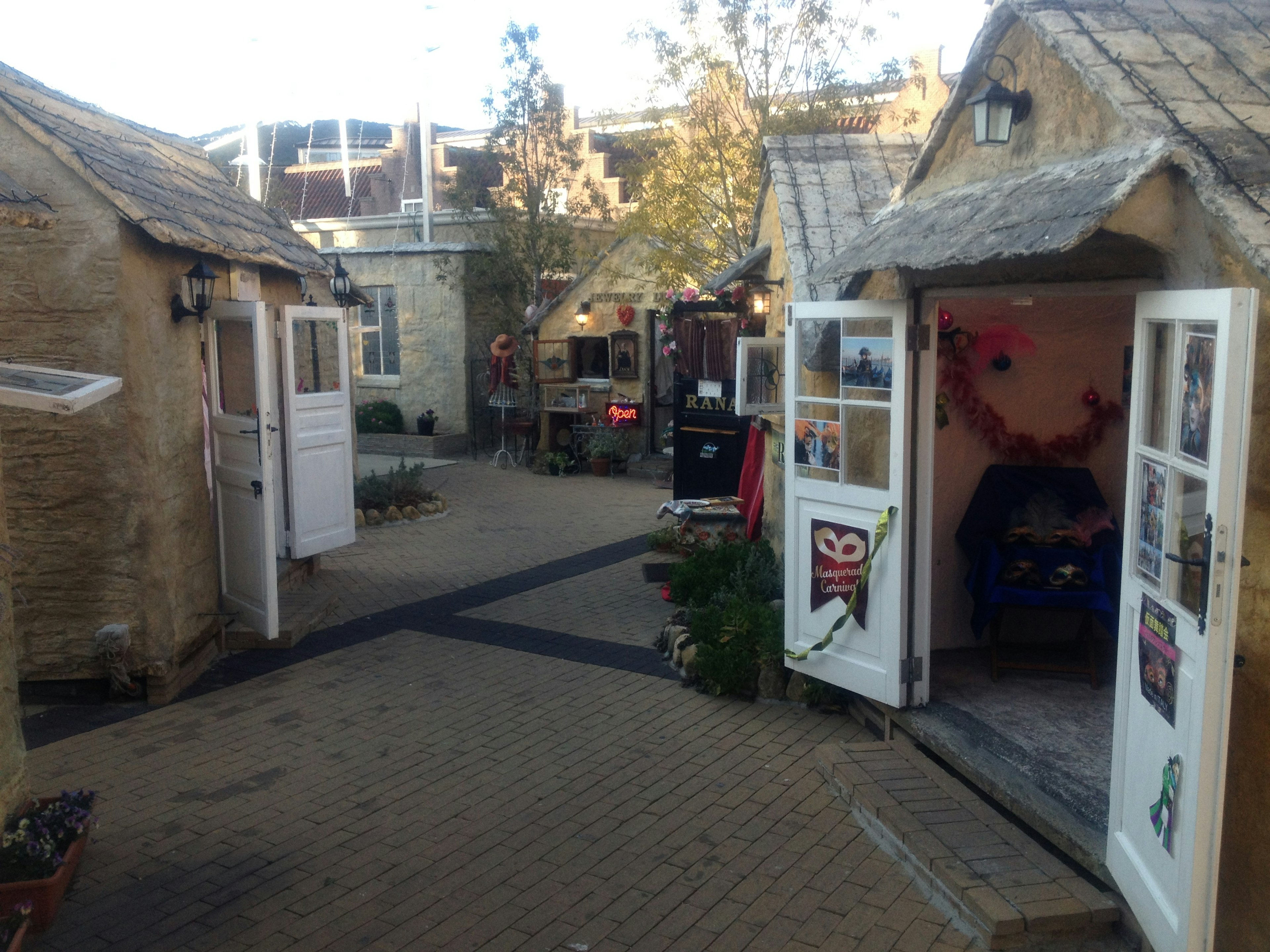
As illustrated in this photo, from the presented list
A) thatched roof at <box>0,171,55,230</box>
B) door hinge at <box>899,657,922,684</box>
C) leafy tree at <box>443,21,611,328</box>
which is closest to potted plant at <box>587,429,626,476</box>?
leafy tree at <box>443,21,611,328</box>

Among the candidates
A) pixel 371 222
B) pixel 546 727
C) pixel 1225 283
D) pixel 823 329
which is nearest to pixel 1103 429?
pixel 823 329

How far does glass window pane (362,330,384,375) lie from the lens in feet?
65.0

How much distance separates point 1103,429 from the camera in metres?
6.52

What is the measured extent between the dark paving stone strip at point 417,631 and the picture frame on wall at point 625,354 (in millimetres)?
6851

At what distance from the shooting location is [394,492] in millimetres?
13055

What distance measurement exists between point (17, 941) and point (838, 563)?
4.13 metres

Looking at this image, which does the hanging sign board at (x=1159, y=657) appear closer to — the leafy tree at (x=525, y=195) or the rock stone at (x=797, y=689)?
the rock stone at (x=797, y=689)

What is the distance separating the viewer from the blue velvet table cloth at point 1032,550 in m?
5.89

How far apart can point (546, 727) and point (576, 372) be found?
11.4 metres

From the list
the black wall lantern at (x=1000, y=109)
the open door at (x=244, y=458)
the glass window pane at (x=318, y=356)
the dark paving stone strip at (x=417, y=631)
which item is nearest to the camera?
the black wall lantern at (x=1000, y=109)

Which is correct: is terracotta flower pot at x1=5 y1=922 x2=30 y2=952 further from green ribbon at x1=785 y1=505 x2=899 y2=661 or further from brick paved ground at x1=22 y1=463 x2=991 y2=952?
green ribbon at x1=785 y1=505 x2=899 y2=661

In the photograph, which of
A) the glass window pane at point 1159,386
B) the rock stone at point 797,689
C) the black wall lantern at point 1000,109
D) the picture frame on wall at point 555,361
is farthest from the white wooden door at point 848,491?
the picture frame on wall at point 555,361

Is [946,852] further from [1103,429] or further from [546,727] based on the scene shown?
[1103,429]

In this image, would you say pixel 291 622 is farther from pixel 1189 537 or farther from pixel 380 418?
pixel 380 418
